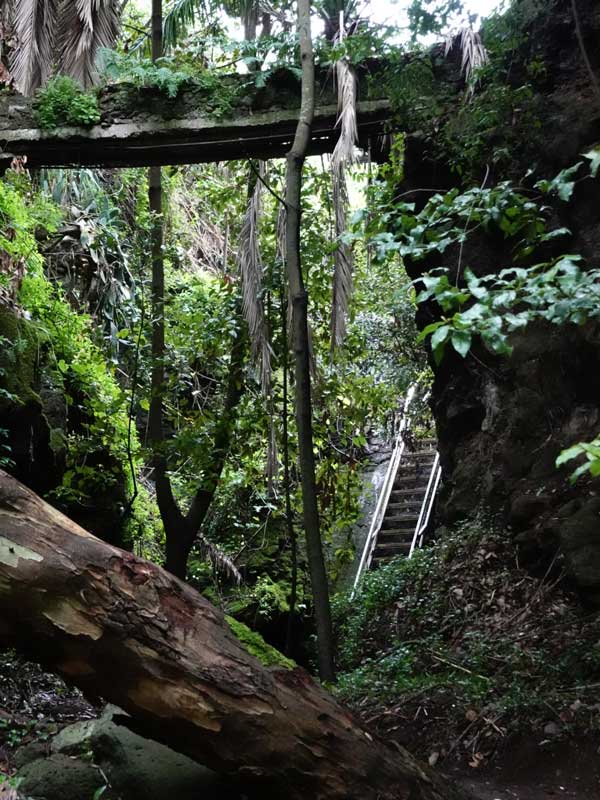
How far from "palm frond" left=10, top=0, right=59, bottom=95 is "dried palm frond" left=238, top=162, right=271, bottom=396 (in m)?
2.51

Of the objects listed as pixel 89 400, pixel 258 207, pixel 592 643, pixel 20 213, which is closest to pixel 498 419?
pixel 592 643

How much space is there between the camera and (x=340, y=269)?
625 centimetres

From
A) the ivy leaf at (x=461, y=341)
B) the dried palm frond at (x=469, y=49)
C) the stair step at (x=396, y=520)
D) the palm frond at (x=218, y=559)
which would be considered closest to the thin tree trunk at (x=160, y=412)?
the palm frond at (x=218, y=559)

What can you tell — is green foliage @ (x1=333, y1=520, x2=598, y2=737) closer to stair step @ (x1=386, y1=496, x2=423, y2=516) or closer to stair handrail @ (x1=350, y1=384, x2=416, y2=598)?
stair handrail @ (x1=350, y1=384, x2=416, y2=598)

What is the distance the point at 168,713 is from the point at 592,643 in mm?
3317

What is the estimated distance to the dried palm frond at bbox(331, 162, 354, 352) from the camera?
6.01 m

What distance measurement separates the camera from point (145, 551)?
Result: 352 inches

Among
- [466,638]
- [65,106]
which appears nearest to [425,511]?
[466,638]

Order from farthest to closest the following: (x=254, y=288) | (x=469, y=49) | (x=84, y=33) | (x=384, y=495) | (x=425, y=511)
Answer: (x=384, y=495)
(x=425, y=511)
(x=84, y=33)
(x=254, y=288)
(x=469, y=49)

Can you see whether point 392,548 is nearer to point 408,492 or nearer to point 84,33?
point 408,492

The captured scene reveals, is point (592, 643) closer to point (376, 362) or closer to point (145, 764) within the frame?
point (145, 764)

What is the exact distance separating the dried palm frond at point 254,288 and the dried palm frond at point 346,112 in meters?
1.10

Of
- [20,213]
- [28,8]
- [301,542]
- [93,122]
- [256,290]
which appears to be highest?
[28,8]

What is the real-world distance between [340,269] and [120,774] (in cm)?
407
